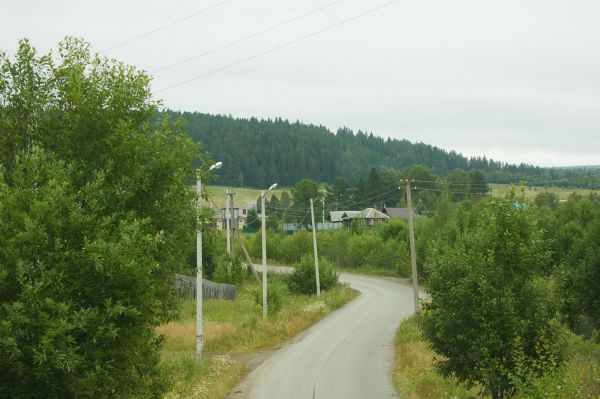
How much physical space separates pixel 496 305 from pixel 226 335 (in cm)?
1760

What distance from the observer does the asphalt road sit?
806 inches

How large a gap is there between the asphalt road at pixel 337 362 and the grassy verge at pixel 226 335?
766mm

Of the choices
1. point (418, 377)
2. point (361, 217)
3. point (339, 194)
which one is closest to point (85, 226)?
point (418, 377)

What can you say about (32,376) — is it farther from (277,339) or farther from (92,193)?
(277,339)

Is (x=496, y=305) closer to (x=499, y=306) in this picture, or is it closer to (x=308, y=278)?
(x=499, y=306)

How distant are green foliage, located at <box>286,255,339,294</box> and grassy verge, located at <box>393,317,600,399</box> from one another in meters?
20.7

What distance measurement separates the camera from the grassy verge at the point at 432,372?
16.6 m

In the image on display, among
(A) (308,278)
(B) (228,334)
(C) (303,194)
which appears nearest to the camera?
(B) (228,334)

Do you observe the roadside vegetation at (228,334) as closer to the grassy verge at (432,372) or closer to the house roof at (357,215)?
the grassy verge at (432,372)

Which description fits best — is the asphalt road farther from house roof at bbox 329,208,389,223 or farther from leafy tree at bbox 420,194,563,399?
house roof at bbox 329,208,389,223

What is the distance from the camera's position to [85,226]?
822 centimetres

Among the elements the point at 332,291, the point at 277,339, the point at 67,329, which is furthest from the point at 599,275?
the point at 332,291

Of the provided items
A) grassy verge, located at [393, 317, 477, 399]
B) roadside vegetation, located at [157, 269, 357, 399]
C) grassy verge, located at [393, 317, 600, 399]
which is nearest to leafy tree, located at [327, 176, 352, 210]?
roadside vegetation, located at [157, 269, 357, 399]

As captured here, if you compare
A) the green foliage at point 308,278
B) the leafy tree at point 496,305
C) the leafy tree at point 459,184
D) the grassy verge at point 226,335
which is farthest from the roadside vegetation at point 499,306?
the leafy tree at point 459,184
